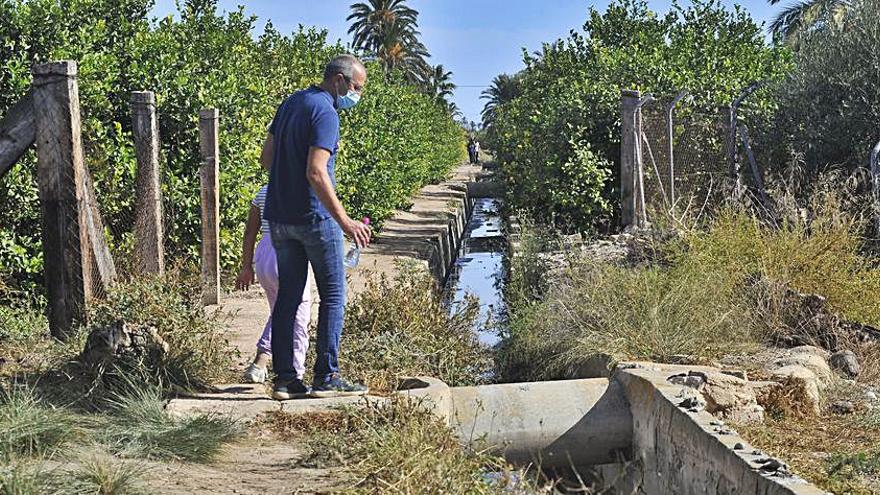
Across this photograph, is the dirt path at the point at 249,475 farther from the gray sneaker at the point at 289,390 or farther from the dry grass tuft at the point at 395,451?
the gray sneaker at the point at 289,390

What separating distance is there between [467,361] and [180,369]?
2.79m

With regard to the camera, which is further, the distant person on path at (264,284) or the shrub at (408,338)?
the shrub at (408,338)

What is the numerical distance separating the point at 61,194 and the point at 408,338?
2.81 m

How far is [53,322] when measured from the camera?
8438 millimetres

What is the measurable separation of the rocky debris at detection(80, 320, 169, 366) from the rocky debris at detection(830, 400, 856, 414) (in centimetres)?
453

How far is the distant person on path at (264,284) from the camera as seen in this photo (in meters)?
7.20

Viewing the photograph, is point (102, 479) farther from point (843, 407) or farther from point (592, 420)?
point (843, 407)

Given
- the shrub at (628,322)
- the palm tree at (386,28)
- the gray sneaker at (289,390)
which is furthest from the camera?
the palm tree at (386,28)

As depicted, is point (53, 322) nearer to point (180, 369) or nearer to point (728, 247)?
point (180, 369)

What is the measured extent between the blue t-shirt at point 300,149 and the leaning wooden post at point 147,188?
3190mm

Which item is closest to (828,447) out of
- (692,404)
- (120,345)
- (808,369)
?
(692,404)

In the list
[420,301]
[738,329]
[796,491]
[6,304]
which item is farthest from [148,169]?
[796,491]

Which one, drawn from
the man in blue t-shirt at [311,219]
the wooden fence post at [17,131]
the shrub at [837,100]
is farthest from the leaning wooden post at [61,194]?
the shrub at [837,100]

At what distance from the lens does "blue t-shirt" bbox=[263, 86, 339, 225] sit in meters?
6.67
